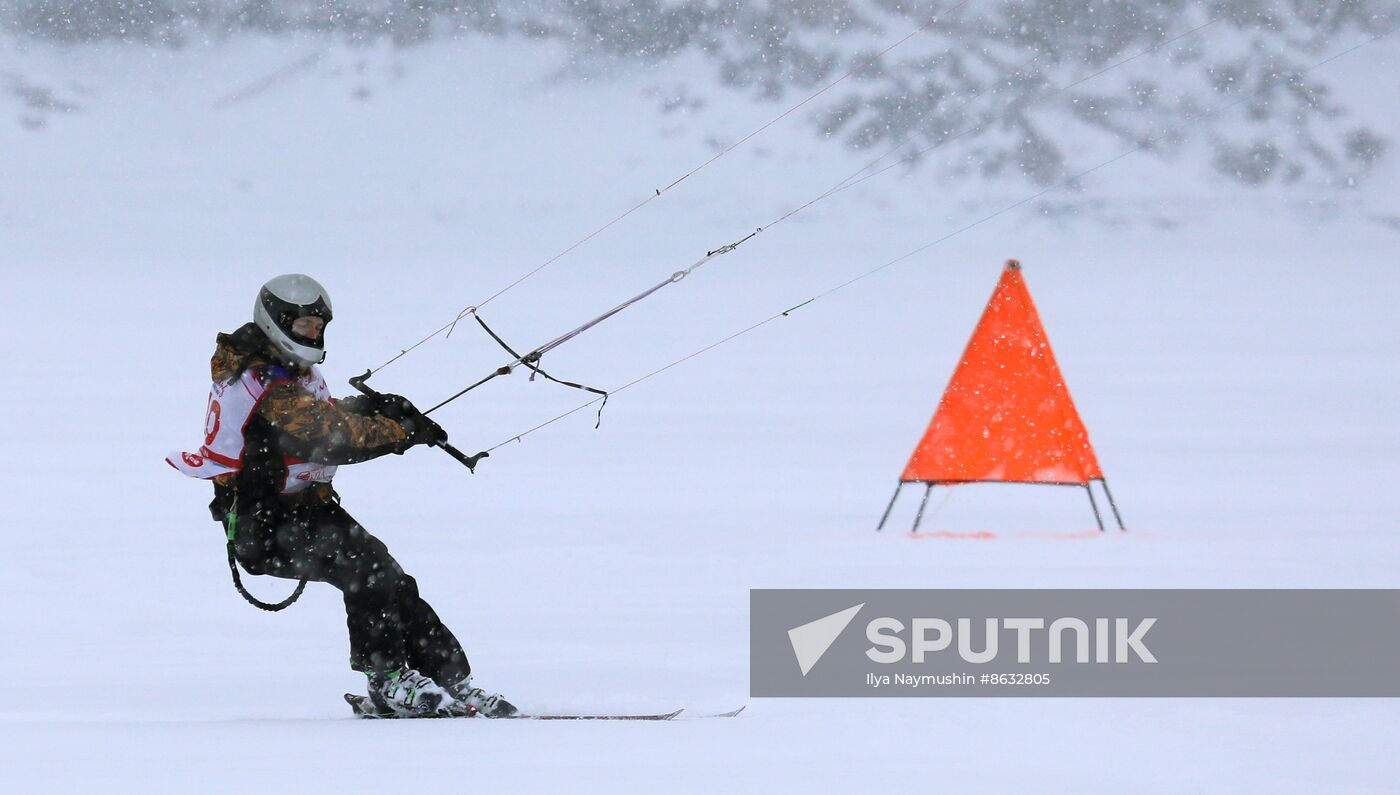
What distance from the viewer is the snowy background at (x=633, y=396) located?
4.81 m

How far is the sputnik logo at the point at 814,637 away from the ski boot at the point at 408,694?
1.05 m

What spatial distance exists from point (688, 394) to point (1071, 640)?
7.99 meters

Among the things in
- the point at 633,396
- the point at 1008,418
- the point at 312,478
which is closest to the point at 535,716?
the point at 312,478

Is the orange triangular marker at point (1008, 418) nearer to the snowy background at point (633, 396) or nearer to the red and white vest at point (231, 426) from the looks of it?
the snowy background at point (633, 396)

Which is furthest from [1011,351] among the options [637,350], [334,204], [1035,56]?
[1035,56]

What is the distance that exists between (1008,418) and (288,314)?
12.5ft

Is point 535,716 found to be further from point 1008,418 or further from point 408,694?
point 1008,418

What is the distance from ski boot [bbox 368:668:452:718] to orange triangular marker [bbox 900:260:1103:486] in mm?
3293

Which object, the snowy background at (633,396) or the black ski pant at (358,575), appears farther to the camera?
the black ski pant at (358,575)

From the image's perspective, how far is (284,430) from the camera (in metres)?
4.95

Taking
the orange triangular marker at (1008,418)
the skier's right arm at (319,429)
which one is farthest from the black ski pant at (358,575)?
the orange triangular marker at (1008,418)

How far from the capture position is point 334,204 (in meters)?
28.8

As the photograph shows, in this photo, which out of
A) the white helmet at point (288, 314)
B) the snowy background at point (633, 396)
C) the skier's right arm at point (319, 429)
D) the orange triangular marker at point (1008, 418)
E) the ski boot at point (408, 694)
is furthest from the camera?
the orange triangular marker at point (1008, 418)

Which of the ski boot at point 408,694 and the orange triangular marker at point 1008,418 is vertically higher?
the orange triangular marker at point 1008,418
